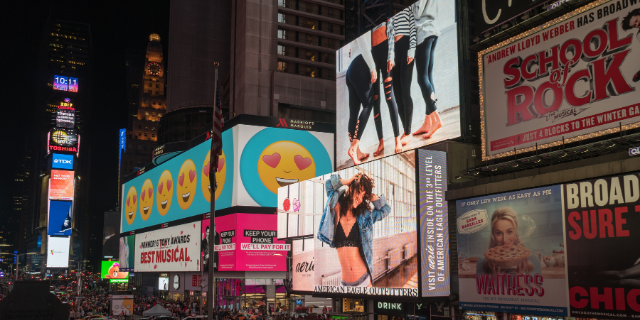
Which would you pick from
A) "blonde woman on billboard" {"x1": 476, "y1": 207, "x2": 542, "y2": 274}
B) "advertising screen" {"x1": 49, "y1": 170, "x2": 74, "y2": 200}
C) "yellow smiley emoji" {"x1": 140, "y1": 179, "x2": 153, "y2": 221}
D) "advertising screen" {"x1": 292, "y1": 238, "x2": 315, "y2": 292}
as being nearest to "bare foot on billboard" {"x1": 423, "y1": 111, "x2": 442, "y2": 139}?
"blonde woman on billboard" {"x1": 476, "y1": 207, "x2": 542, "y2": 274}

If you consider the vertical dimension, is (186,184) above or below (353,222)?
above

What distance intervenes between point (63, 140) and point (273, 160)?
144345 millimetres


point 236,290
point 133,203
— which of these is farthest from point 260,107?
point 133,203

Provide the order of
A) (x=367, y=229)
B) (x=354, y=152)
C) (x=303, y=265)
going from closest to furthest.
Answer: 1. (x=367, y=229)
2. (x=354, y=152)
3. (x=303, y=265)

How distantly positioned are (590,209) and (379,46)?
67.7 ft

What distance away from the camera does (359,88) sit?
41.2 metres

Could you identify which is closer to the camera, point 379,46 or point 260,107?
point 379,46

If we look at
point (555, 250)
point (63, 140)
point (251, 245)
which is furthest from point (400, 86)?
point (63, 140)

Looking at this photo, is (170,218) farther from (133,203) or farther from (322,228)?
(322,228)

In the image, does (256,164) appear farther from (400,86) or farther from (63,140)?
(63,140)

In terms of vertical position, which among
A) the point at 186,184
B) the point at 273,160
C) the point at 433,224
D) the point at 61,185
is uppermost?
the point at 61,185

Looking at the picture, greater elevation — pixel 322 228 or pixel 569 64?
pixel 569 64

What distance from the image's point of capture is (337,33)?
8362cm

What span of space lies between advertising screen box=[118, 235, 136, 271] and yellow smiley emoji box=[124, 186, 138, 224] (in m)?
3.17
